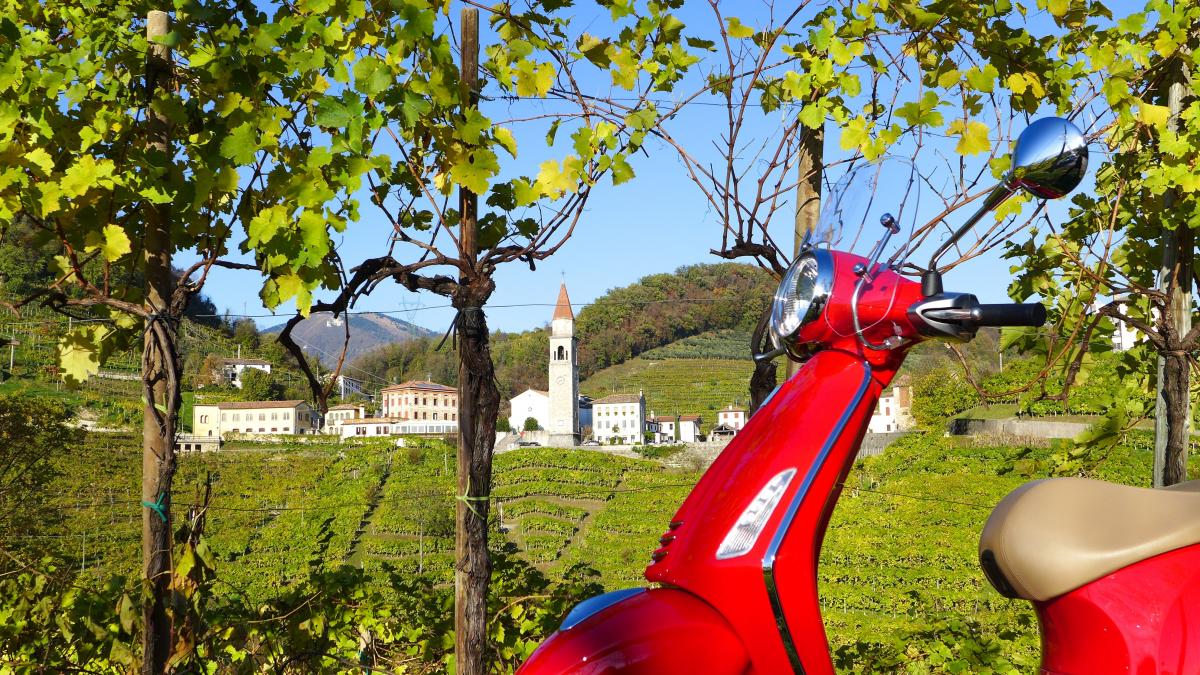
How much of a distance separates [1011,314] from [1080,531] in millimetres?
429

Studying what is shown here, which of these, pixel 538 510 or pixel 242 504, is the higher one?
pixel 242 504

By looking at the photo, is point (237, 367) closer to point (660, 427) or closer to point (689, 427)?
point (660, 427)

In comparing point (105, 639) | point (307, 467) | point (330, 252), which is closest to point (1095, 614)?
point (330, 252)

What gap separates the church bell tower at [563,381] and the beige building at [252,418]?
46.6 ft

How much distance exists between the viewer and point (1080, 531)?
1.59 meters

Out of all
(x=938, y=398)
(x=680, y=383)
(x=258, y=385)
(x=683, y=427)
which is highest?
(x=680, y=383)

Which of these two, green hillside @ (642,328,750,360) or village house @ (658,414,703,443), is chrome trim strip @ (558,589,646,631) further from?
green hillside @ (642,328,750,360)

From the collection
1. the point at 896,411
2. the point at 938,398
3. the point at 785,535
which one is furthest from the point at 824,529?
the point at 896,411

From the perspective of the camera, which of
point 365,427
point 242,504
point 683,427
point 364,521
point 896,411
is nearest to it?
point 364,521

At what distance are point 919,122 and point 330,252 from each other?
175 cm

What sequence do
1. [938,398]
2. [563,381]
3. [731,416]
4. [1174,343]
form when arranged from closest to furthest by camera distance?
[1174,343], [938,398], [731,416], [563,381]

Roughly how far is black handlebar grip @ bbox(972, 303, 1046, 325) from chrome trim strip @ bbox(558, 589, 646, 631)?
0.68 metres

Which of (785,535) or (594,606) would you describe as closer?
(785,535)

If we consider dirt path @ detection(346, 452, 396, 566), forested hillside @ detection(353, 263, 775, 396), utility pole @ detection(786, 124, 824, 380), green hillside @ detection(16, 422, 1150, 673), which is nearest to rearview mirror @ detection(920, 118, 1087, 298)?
utility pole @ detection(786, 124, 824, 380)
